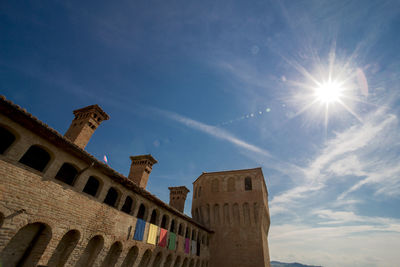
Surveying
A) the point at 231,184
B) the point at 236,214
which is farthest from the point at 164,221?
the point at 231,184

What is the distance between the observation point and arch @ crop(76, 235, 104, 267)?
1028 centimetres

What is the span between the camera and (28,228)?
8.36 m

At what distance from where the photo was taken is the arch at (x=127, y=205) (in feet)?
42.4

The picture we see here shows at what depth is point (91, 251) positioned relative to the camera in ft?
35.1

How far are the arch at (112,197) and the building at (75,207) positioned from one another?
0.06m

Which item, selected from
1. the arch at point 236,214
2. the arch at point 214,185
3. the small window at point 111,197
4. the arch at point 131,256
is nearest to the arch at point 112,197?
the small window at point 111,197

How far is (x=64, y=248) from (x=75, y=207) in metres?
1.97

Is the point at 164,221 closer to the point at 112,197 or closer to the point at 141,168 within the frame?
the point at 141,168

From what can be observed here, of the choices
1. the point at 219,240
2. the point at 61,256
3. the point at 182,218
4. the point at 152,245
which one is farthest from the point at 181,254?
the point at 61,256

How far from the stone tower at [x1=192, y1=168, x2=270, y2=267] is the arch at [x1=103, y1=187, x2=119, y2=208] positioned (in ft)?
52.3

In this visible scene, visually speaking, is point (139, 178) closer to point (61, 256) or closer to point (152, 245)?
point (152, 245)

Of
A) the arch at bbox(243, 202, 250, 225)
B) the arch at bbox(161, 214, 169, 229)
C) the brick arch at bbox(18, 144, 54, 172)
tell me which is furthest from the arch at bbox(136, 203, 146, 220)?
the arch at bbox(243, 202, 250, 225)

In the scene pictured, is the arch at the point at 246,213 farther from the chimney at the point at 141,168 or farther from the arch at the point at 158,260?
the chimney at the point at 141,168

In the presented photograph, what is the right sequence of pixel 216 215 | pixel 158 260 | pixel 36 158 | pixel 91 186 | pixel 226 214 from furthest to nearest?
1. pixel 216 215
2. pixel 226 214
3. pixel 158 260
4. pixel 91 186
5. pixel 36 158
